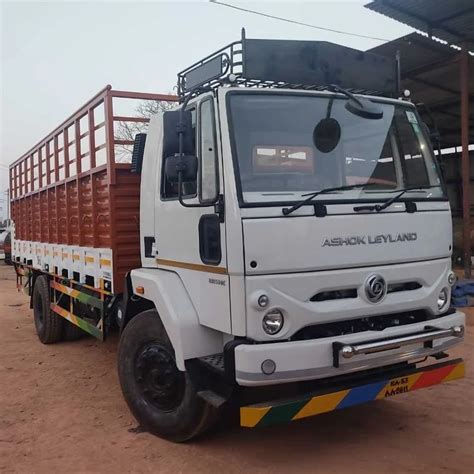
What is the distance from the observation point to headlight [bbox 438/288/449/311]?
3774 millimetres

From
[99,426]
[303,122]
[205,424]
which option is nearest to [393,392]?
[205,424]

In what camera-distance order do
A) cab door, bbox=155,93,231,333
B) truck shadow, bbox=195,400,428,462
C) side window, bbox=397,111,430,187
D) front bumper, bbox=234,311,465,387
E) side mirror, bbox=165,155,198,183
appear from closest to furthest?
1. front bumper, bbox=234,311,465,387
2. cab door, bbox=155,93,231,333
3. side mirror, bbox=165,155,198,183
4. truck shadow, bbox=195,400,428,462
5. side window, bbox=397,111,430,187

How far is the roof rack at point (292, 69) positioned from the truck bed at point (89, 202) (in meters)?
0.96

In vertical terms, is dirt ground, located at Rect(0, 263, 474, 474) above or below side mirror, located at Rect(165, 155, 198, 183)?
below

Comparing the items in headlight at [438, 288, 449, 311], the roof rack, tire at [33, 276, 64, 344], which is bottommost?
tire at [33, 276, 64, 344]

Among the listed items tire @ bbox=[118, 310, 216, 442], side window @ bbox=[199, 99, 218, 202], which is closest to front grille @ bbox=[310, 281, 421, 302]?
side window @ bbox=[199, 99, 218, 202]

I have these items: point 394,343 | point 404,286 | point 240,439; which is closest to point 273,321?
point 394,343

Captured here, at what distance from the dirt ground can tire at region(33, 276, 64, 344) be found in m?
1.69

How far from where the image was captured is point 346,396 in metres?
3.26

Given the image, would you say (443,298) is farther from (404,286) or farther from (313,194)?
(313,194)

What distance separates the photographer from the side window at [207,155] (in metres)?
3.34

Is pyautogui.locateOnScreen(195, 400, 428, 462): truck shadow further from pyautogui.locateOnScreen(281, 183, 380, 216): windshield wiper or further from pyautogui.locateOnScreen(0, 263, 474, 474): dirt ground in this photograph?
pyautogui.locateOnScreen(281, 183, 380, 216): windshield wiper

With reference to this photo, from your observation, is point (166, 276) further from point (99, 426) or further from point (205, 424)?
point (99, 426)

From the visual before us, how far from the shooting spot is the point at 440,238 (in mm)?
3781
